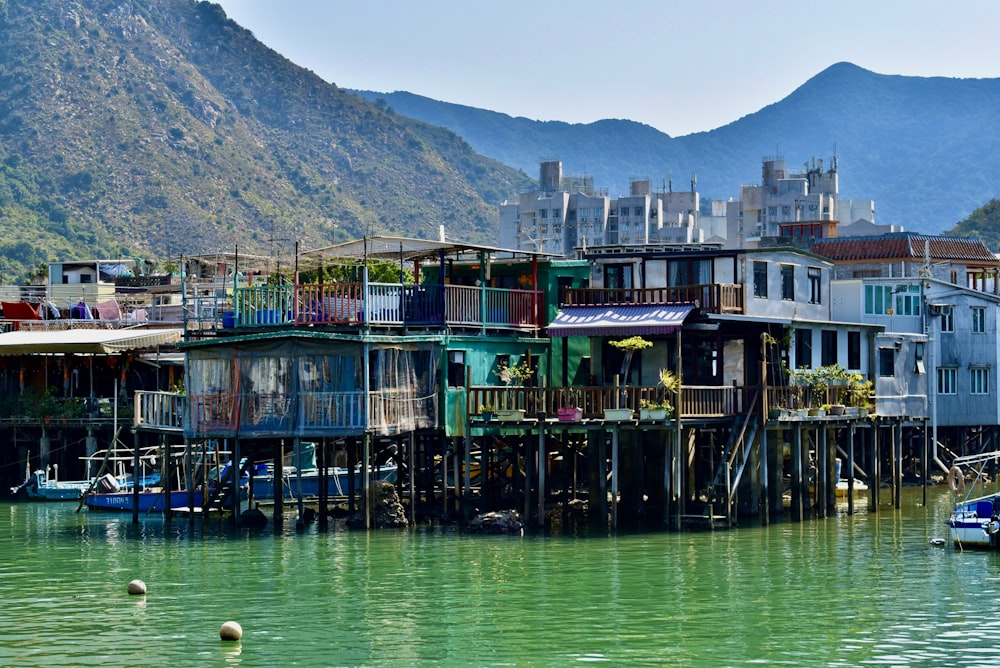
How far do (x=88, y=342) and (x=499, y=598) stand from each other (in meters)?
35.4

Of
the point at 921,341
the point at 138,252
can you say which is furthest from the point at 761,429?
the point at 138,252

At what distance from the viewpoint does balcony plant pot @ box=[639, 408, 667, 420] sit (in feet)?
157

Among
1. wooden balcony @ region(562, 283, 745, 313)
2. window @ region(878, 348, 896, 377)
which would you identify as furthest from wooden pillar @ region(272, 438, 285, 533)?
window @ region(878, 348, 896, 377)

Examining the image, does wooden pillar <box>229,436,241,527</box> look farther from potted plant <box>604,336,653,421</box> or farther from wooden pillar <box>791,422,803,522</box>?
wooden pillar <box>791,422,803,522</box>

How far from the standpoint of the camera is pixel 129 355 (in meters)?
71.1

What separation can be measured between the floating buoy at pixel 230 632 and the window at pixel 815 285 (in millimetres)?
31165

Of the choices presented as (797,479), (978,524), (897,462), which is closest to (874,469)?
(897,462)

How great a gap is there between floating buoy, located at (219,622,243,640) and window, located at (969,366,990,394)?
167 feet

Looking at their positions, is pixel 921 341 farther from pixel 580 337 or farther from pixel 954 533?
pixel 954 533

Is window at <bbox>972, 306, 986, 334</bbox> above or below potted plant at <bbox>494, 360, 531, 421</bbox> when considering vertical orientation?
above

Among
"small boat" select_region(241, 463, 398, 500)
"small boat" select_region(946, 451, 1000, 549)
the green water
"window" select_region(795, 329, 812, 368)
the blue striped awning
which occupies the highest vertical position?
the blue striped awning

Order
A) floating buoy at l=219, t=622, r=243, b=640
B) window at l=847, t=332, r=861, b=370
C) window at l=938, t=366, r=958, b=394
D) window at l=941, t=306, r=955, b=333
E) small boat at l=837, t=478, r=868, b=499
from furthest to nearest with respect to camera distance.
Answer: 1. window at l=938, t=366, r=958, b=394
2. window at l=941, t=306, r=955, b=333
3. small boat at l=837, t=478, r=868, b=499
4. window at l=847, t=332, r=861, b=370
5. floating buoy at l=219, t=622, r=243, b=640

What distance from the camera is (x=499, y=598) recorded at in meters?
37.0

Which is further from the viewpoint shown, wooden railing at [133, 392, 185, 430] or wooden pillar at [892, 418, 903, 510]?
wooden pillar at [892, 418, 903, 510]
